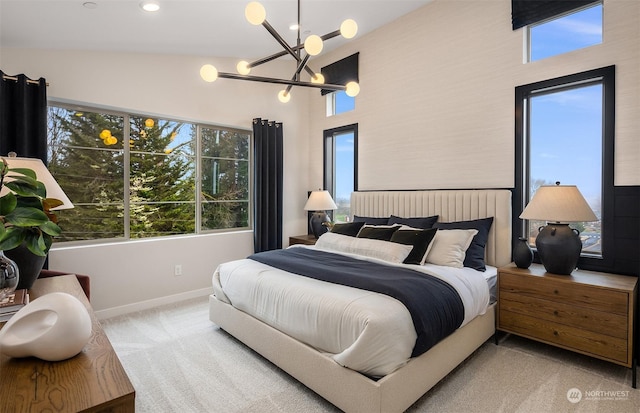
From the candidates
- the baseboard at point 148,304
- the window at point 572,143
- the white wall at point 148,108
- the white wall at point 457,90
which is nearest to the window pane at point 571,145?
the window at point 572,143

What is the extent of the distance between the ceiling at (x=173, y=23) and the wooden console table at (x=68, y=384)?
2.67 m

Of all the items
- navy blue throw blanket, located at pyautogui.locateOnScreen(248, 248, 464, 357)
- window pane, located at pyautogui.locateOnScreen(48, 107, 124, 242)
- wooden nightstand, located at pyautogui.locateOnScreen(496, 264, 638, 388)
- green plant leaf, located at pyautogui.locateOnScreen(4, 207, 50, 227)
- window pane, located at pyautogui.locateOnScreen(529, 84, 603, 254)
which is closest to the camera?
green plant leaf, located at pyautogui.locateOnScreen(4, 207, 50, 227)

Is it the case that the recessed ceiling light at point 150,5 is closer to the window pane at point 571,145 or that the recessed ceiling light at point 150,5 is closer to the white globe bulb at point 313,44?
the white globe bulb at point 313,44

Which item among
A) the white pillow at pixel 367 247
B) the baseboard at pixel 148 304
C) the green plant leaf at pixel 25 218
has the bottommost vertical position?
the baseboard at pixel 148 304

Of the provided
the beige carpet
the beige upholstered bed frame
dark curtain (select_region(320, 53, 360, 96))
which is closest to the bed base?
the beige upholstered bed frame

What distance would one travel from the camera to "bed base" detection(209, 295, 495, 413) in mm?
1731

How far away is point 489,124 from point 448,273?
1.70 metres

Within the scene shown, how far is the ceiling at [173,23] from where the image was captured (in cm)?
258

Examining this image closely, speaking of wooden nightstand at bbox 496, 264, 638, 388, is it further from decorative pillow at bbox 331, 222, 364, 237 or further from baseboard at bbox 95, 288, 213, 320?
baseboard at bbox 95, 288, 213, 320

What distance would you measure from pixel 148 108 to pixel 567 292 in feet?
14.2

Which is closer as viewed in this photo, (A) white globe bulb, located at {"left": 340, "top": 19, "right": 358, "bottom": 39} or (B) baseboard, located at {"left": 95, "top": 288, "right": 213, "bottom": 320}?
(A) white globe bulb, located at {"left": 340, "top": 19, "right": 358, "bottom": 39}

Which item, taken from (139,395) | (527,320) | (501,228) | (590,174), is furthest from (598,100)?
(139,395)

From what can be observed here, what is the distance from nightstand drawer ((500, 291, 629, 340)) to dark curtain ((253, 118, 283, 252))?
3.01m

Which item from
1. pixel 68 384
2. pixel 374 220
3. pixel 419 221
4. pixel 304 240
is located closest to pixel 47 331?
pixel 68 384
